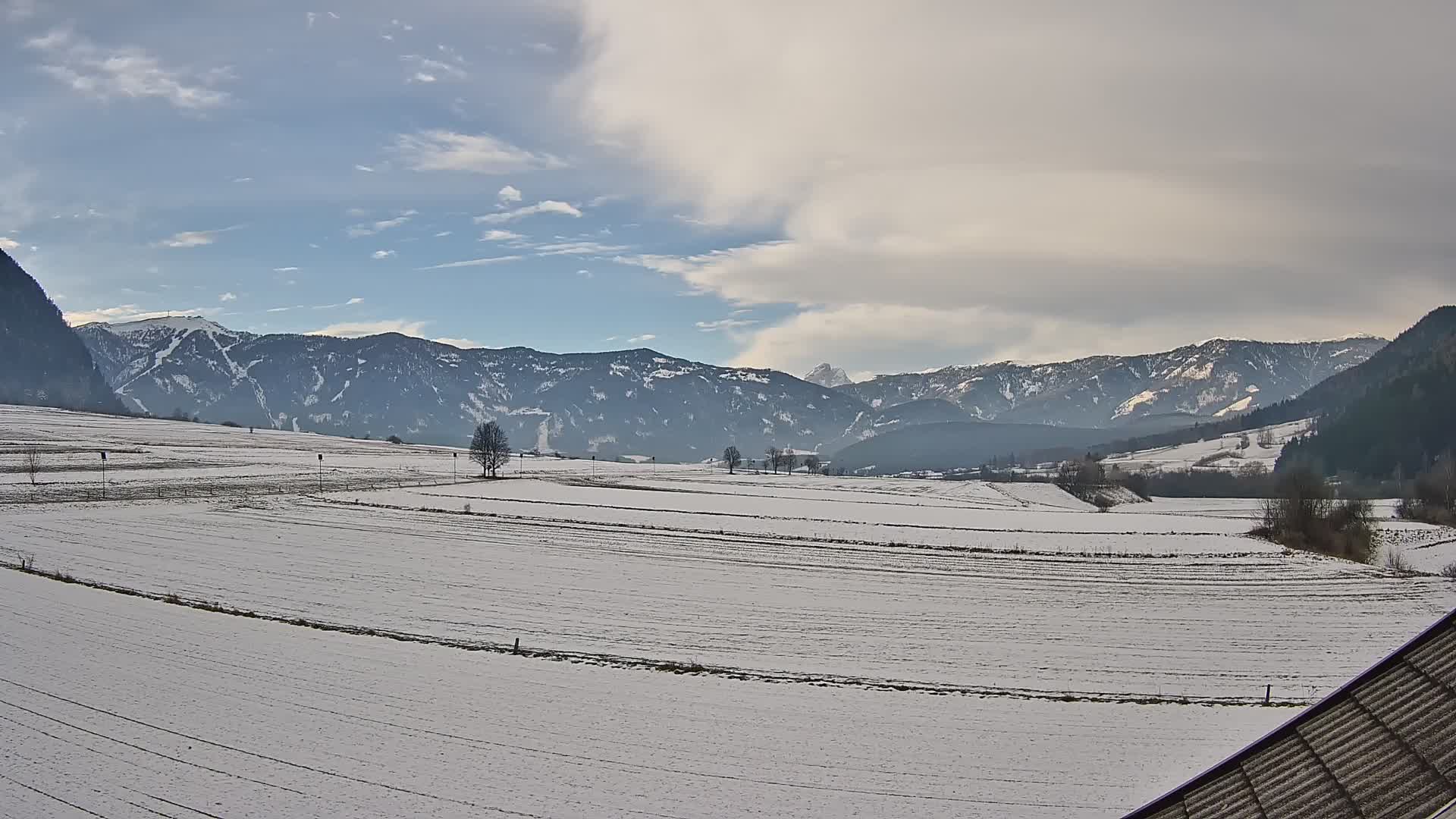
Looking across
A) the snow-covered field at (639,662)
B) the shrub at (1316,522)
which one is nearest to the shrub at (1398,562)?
the shrub at (1316,522)

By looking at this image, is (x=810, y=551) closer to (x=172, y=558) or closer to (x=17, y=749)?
(x=172, y=558)

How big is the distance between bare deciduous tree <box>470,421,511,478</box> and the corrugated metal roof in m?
121

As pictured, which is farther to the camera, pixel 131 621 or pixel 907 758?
pixel 131 621

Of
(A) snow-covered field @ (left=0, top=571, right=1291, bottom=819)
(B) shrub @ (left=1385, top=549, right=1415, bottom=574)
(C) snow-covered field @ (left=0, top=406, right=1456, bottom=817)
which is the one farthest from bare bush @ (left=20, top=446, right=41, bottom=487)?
(B) shrub @ (left=1385, top=549, right=1415, bottom=574)

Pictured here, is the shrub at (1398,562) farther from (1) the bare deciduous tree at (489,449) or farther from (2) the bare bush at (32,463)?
(2) the bare bush at (32,463)

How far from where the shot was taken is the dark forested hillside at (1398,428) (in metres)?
164

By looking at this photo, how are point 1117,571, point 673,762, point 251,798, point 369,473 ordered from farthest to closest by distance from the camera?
1. point 369,473
2. point 1117,571
3. point 673,762
4. point 251,798

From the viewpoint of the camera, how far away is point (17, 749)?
1838 centimetres

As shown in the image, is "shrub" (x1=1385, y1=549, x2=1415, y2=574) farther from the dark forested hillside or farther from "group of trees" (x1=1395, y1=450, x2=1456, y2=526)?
the dark forested hillside

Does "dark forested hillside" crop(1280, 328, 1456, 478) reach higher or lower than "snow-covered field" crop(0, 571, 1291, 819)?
higher

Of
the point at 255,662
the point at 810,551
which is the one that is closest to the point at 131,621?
the point at 255,662

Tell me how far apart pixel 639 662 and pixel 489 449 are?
109 meters

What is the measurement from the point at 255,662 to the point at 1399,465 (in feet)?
628

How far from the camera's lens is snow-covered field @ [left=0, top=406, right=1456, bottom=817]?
17656mm
